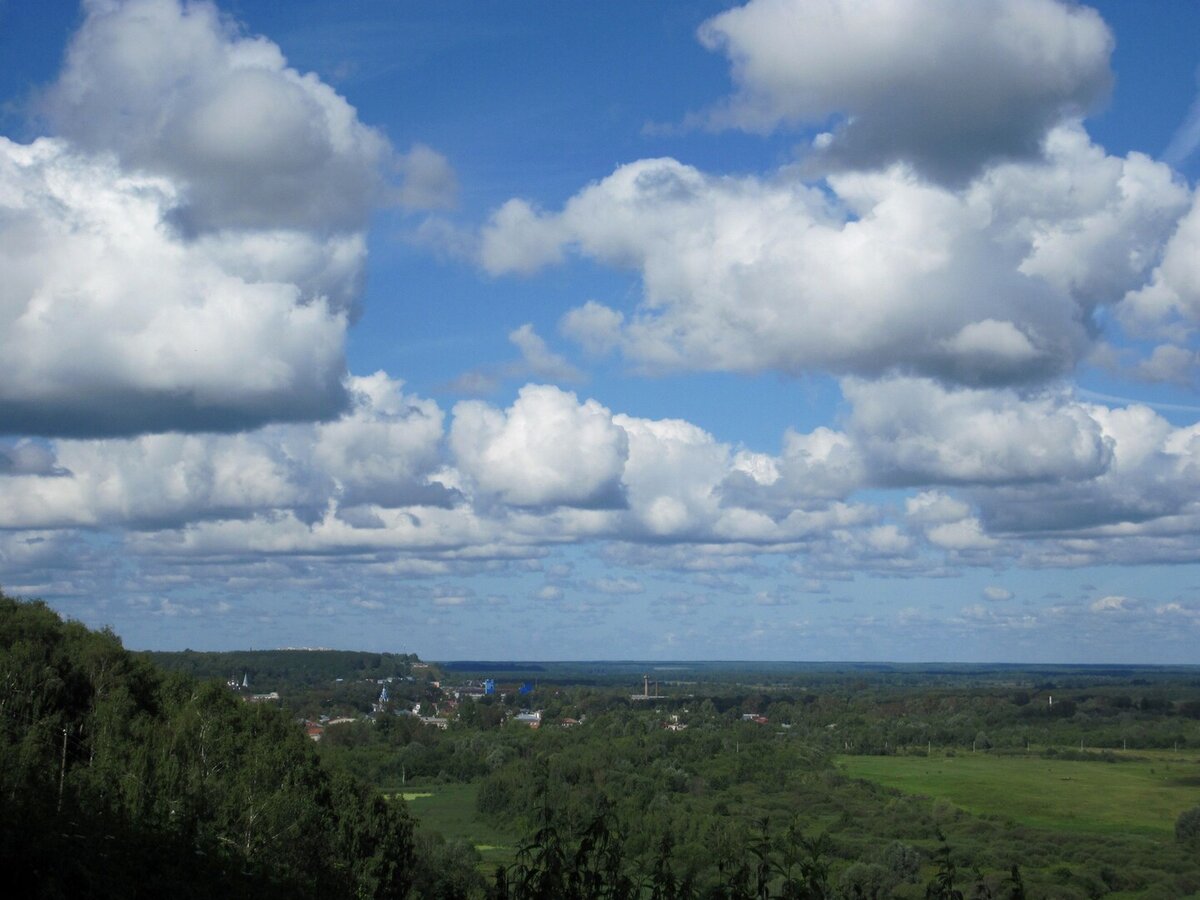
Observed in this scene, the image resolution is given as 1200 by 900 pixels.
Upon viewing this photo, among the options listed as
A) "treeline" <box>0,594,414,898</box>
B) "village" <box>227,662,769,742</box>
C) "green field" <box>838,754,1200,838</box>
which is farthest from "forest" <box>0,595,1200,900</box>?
"village" <box>227,662,769,742</box>

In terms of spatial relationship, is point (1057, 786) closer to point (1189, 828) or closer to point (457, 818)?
point (1189, 828)

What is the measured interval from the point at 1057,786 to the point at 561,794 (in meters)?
47.2

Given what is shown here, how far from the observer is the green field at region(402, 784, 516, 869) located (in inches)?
2451

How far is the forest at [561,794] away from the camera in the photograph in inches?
512

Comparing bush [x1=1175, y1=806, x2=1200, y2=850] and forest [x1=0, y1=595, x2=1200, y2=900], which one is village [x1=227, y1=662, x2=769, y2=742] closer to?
forest [x1=0, y1=595, x2=1200, y2=900]

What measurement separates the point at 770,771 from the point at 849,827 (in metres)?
32.0

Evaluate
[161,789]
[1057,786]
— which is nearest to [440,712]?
[1057,786]

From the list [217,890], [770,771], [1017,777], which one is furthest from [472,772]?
[217,890]

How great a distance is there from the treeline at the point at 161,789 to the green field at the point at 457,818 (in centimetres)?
899

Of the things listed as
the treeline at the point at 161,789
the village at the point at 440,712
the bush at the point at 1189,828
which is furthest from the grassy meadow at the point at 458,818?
the bush at the point at 1189,828

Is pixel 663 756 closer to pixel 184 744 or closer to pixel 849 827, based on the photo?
pixel 849 827

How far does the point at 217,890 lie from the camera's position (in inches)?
651

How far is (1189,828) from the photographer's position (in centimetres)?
6988

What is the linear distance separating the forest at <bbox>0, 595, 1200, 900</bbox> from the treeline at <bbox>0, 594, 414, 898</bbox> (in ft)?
0.35
